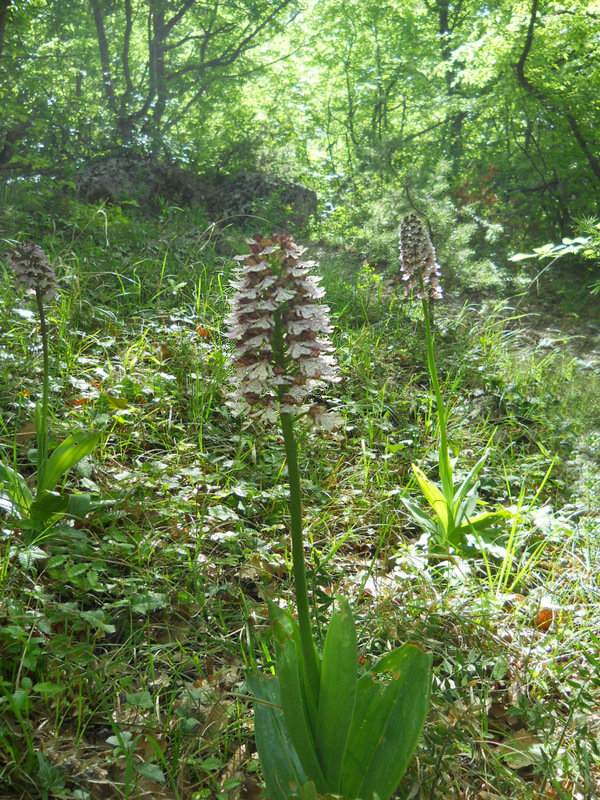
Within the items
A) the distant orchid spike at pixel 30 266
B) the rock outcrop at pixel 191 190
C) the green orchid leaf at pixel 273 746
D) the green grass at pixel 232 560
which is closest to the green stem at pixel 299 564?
the green orchid leaf at pixel 273 746

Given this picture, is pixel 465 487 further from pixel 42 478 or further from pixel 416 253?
pixel 42 478

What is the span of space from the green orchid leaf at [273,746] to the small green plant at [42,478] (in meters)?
1.14

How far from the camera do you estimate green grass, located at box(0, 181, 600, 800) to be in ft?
4.96

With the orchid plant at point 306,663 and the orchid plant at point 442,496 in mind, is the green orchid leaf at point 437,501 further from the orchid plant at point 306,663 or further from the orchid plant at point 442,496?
the orchid plant at point 306,663

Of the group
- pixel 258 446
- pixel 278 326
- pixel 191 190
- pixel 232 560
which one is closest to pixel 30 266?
pixel 258 446

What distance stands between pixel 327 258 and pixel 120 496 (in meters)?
4.84

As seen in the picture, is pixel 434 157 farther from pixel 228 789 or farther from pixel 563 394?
pixel 228 789

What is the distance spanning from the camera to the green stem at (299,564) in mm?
1239

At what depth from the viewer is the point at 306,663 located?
1267mm

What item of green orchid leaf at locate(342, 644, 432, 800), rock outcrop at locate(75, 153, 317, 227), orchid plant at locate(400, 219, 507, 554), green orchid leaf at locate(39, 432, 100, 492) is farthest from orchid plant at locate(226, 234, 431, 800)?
rock outcrop at locate(75, 153, 317, 227)

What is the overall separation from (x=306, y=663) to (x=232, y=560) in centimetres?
94

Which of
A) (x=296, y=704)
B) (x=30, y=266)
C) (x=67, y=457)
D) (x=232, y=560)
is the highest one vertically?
(x=30, y=266)

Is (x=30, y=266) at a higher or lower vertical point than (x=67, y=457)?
higher

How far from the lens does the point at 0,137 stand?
6.37 m
